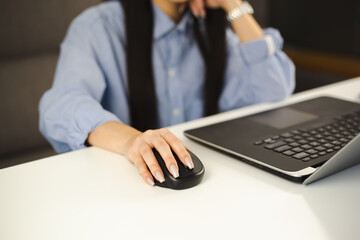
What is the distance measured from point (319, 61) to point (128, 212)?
1.93 meters

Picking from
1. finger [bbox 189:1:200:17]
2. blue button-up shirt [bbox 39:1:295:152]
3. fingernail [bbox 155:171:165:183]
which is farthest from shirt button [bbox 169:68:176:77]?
fingernail [bbox 155:171:165:183]

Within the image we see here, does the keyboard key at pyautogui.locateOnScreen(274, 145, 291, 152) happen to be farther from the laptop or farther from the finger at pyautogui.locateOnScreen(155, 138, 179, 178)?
the finger at pyautogui.locateOnScreen(155, 138, 179, 178)

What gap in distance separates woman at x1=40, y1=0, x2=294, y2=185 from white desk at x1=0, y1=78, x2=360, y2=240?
0.79ft

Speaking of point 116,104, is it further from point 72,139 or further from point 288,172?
point 288,172

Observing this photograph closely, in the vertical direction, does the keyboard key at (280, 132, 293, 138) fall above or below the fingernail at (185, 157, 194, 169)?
below

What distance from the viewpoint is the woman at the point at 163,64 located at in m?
0.92

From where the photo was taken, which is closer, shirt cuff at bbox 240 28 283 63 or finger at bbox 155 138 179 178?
finger at bbox 155 138 179 178

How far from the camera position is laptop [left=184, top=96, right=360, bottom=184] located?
554 millimetres

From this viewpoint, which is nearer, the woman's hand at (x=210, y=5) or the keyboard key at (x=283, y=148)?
the keyboard key at (x=283, y=148)

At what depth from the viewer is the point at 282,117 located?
790 mm

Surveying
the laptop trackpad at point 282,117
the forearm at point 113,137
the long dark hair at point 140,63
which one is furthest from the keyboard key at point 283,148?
the long dark hair at point 140,63

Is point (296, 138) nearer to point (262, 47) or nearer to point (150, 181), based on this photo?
point (150, 181)

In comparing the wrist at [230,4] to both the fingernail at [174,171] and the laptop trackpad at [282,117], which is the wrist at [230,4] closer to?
the laptop trackpad at [282,117]

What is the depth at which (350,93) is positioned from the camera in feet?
3.23
